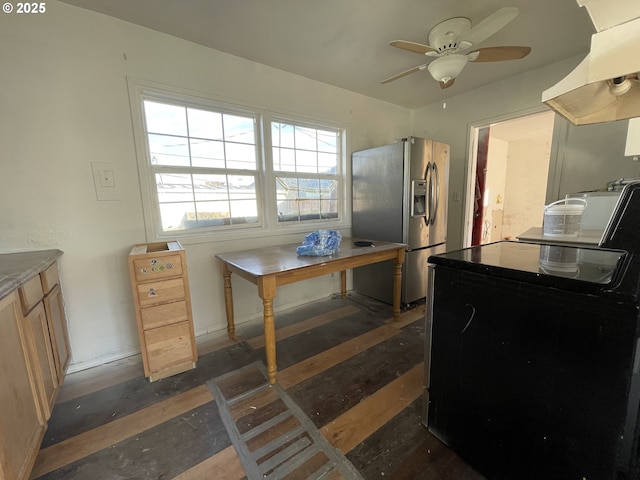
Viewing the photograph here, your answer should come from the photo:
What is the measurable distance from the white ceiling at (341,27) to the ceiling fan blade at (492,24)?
237 millimetres

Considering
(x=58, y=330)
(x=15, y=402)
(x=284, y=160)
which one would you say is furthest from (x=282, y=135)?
(x=15, y=402)

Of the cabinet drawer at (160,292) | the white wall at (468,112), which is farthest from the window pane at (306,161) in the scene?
the white wall at (468,112)

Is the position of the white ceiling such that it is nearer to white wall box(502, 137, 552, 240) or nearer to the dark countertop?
the dark countertop

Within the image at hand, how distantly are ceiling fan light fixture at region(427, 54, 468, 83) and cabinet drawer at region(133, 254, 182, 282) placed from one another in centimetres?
229

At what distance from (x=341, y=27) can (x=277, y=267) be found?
1.86 m

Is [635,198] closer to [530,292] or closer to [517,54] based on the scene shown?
[530,292]

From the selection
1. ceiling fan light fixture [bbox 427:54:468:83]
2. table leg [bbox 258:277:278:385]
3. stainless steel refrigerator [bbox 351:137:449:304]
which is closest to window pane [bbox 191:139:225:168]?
table leg [bbox 258:277:278:385]

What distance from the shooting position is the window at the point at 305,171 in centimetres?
274

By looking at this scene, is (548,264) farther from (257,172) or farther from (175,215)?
(175,215)

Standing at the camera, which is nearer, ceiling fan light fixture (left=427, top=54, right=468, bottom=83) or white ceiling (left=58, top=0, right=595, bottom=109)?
white ceiling (left=58, top=0, right=595, bottom=109)

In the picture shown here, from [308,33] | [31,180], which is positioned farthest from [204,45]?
[31,180]

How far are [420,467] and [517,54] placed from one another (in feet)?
8.58

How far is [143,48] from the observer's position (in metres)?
1.92

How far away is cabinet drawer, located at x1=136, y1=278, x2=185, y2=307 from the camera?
1.67 metres
